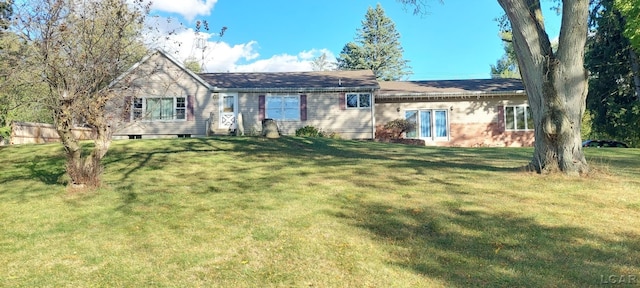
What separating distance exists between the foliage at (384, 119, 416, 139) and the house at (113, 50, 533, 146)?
2.18 feet

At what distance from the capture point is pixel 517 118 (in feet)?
72.5

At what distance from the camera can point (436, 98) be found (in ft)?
73.7

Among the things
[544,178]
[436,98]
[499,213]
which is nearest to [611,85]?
[436,98]

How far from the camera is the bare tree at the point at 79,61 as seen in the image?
717 centimetres

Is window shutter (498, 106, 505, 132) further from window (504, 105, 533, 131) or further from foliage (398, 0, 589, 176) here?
foliage (398, 0, 589, 176)

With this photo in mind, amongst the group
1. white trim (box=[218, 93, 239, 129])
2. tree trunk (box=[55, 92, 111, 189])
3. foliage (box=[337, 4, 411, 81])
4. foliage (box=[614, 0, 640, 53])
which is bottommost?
tree trunk (box=[55, 92, 111, 189])

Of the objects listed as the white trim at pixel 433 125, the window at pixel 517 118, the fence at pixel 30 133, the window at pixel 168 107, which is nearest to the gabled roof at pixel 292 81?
the window at pixel 168 107

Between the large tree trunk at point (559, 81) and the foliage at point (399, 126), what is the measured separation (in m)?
13.6

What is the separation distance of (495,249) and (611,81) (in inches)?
926

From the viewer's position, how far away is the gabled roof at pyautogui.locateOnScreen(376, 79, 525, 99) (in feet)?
72.1

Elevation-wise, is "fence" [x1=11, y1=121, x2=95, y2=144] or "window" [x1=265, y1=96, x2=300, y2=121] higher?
"window" [x1=265, y1=96, x2=300, y2=121]

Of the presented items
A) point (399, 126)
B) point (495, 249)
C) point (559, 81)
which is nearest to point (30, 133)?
point (399, 126)

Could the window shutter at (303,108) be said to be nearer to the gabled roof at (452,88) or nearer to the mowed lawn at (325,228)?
the gabled roof at (452,88)

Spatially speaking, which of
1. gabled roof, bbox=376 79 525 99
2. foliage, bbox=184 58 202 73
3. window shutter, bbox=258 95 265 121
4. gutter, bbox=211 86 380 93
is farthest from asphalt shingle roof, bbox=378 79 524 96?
foliage, bbox=184 58 202 73
